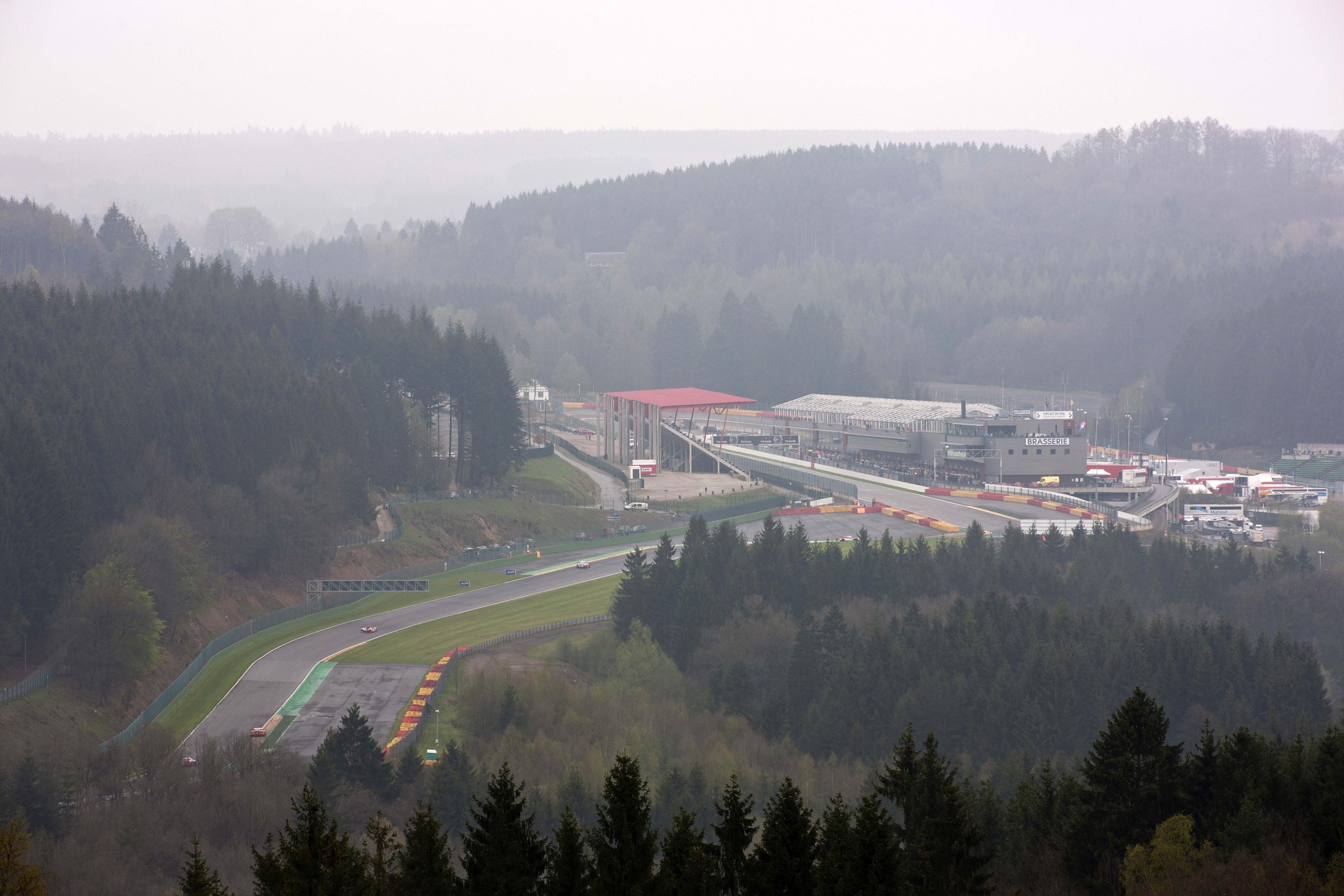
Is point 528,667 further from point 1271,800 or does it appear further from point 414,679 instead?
point 1271,800

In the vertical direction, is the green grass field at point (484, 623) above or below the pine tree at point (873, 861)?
below

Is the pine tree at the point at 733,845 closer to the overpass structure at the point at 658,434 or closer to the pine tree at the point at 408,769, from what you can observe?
the pine tree at the point at 408,769

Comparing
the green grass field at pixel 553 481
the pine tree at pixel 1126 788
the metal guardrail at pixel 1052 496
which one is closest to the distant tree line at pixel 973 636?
the pine tree at pixel 1126 788

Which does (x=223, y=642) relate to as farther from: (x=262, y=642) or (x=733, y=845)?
(x=733, y=845)

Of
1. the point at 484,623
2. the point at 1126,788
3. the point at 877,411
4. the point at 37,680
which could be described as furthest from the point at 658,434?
the point at 1126,788

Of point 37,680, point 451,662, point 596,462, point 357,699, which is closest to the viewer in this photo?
point 37,680
